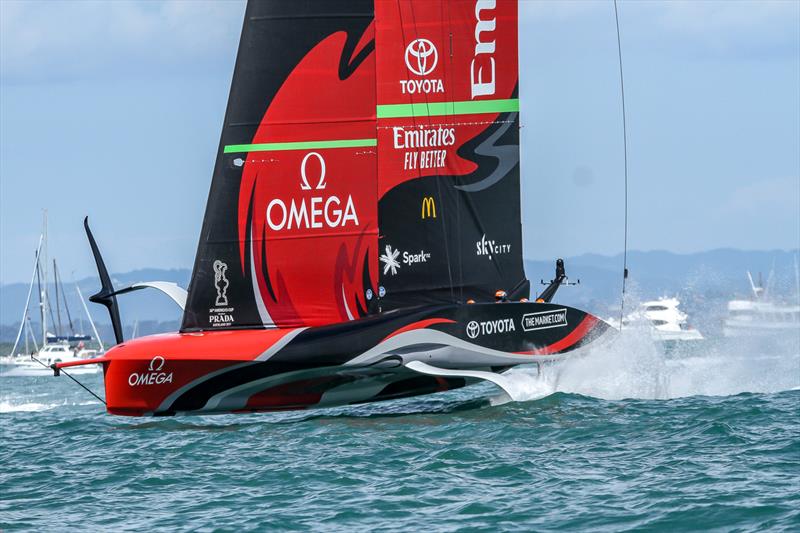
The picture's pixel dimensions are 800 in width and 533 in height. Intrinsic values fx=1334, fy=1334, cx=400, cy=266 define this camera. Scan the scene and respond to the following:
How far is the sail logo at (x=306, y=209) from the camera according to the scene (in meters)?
15.1

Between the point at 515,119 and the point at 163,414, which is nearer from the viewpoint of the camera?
the point at 163,414

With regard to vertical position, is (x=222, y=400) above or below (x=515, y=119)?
below

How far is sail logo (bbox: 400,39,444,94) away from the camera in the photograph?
16.4 m

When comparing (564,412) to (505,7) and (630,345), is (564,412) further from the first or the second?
(505,7)

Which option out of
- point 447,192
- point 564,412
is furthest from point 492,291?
point 564,412

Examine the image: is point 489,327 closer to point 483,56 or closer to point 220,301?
point 220,301

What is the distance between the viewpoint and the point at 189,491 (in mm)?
10781

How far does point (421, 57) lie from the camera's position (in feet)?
54.1

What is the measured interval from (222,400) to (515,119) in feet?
17.9

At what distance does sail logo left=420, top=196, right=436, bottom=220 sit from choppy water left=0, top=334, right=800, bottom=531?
2.28 meters

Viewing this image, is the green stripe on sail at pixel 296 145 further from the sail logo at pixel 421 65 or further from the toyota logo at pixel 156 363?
the toyota logo at pixel 156 363

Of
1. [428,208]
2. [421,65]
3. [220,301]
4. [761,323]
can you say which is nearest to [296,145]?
[220,301]

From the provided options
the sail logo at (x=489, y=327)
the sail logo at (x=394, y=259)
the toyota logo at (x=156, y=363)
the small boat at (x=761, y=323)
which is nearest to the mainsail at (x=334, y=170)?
the sail logo at (x=394, y=259)

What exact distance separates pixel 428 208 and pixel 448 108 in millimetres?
1318
